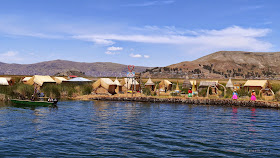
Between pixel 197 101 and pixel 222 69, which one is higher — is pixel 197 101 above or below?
below

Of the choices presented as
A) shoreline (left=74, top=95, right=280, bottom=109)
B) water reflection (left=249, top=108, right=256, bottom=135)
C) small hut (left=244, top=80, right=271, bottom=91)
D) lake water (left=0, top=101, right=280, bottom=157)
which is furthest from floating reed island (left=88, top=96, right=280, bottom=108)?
small hut (left=244, top=80, right=271, bottom=91)

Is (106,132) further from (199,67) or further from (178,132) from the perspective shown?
(199,67)

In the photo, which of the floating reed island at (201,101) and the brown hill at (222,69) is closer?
the floating reed island at (201,101)

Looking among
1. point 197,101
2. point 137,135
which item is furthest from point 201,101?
point 137,135

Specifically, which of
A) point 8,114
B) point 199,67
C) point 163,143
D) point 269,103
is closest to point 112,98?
point 8,114

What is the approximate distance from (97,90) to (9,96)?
13284 millimetres

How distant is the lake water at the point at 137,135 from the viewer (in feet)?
45.0

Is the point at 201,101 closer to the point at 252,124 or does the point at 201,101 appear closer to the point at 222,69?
the point at 252,124

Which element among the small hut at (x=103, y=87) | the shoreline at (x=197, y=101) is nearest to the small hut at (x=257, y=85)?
the shoreline at (x=197, y=101)

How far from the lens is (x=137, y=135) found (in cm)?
1734

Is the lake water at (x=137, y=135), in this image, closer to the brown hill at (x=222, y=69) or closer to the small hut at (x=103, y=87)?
the small hut at (x=103, y=87)

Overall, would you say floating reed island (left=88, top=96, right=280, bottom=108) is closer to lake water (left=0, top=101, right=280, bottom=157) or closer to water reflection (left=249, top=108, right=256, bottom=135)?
water reflection (left=249, top=108, right=256, bottom=135)

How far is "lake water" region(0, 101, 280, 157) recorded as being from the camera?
13.7 m

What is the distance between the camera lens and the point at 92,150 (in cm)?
1377
